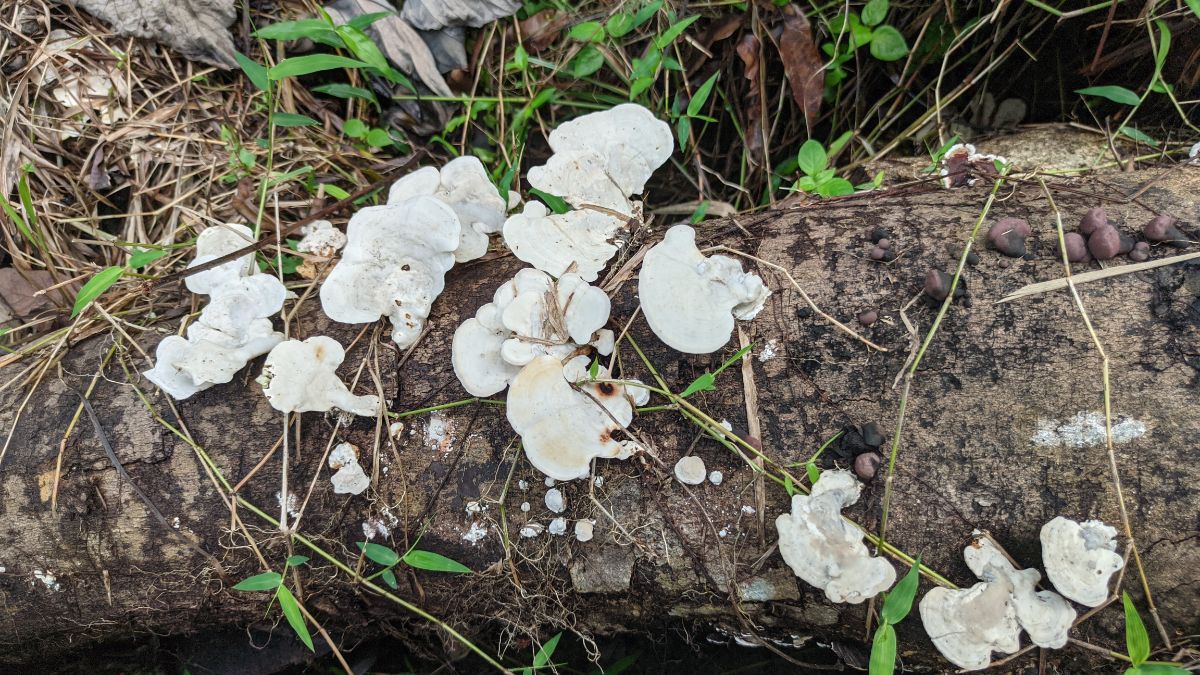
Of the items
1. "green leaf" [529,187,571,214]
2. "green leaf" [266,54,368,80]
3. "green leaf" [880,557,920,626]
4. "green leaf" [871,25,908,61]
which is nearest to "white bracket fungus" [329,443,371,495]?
"green leaf" [529,187,571,214]

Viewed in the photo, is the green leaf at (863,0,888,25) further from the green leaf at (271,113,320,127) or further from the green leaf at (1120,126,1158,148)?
the green leaf at (271,113,320,127)

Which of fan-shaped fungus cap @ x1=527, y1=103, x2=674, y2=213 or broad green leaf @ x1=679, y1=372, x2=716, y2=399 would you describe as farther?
fan-shaped fungus cap @ x1=527, y1=103, x2=674, y2=213

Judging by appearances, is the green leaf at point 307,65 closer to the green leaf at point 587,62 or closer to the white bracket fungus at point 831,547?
the green leaf at point 587,62

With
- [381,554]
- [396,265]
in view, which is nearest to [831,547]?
[381,554]

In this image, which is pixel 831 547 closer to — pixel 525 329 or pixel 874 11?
pixel 525 329

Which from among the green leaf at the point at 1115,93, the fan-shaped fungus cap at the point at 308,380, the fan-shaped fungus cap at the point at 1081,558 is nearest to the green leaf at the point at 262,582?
the fan-shaped fungus cap at the point at 308,380
